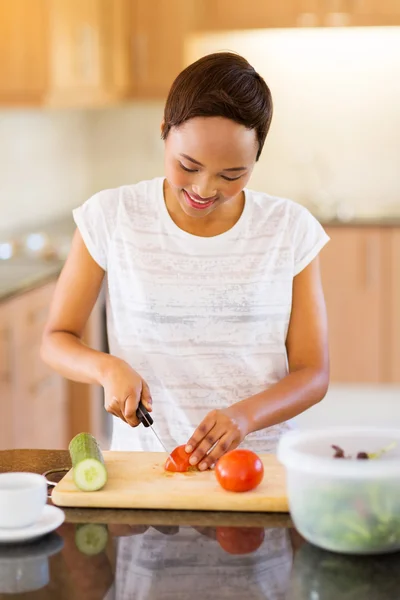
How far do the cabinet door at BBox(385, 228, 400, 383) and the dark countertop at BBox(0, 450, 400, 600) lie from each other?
3435 mm

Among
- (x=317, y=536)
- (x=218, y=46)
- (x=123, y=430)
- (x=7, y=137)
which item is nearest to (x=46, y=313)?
(x=7, y=137)

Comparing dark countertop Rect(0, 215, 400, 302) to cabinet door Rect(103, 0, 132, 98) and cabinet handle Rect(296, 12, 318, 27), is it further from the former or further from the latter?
cabinet handle Rect(296, 12, 318, 27)

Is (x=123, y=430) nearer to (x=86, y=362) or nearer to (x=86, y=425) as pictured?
(x=86, y=362)

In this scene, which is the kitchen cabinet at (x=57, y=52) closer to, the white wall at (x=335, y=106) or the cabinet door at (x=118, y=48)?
the cabinet door at (x=118, y=48)

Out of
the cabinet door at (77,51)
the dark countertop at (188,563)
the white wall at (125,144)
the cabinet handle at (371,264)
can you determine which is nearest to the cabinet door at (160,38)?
the cabinet door at (77,51)

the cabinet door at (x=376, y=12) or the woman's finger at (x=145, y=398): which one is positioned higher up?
the woman's finger at (x=145, y=398)

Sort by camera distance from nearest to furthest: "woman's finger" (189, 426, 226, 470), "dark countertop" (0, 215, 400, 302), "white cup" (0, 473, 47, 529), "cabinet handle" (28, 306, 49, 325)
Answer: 1. "white cup" (0, 473, 47, 529)
2. "woman's finger" (189, 426, 226, 470)
3. "dark countertop" (0, 215, 400, 302)
4. "cabinet handle" (28, 306, 49, 325)

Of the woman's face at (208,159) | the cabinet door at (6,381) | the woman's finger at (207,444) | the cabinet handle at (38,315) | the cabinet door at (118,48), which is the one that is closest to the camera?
the woman's finger at (207,444)

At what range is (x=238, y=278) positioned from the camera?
6.39 ft

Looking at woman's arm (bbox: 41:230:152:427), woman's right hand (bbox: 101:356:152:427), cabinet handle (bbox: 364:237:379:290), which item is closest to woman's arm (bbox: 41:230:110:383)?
woman's arm (bbox: 41:230:152:427)

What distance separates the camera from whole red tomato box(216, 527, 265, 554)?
1305 mm

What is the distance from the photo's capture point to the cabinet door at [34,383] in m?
3.35

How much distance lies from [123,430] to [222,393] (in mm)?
200

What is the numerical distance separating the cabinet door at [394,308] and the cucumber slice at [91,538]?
3536 millimetres
